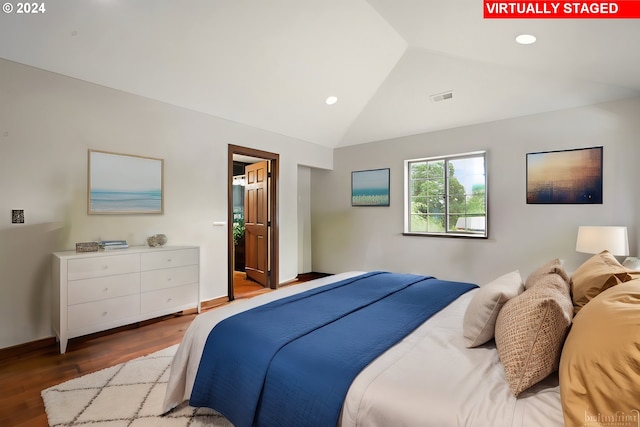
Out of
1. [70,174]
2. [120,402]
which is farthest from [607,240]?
[70,174]

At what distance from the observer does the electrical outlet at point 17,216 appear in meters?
2.63

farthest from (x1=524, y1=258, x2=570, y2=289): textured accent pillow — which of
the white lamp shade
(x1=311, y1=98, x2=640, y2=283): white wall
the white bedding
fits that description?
(x1=311, y1=98, x2=640, y2=283): white wall

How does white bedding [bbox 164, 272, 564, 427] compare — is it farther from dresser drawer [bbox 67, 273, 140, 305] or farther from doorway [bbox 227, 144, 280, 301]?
doorway [bbox 227, 144, 280, 301]

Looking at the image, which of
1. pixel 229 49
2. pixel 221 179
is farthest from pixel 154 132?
pixel 229 49

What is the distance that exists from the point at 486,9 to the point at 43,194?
13.3 feet

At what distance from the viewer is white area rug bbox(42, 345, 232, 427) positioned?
177 cm

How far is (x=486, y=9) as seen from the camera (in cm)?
246

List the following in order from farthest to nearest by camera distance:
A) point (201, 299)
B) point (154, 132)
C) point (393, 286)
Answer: point (201, 299), point (154, 132), point (393, 286)

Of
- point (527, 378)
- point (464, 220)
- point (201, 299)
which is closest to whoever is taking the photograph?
point (527, 378)

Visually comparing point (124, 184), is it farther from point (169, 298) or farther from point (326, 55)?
point (326, 55)

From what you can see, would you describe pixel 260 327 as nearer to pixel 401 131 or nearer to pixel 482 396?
pixel 482 396

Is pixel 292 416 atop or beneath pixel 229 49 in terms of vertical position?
beneath

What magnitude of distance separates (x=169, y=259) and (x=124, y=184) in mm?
914

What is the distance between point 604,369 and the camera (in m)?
0.86
